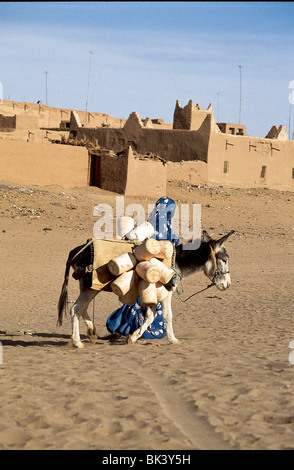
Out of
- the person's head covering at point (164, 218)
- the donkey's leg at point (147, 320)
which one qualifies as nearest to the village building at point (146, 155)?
the person's head covering at point (164, 218)

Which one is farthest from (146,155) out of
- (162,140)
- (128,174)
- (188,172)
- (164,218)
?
(164,218)

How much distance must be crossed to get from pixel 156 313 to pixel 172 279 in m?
0.62

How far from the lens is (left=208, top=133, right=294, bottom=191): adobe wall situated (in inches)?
1117

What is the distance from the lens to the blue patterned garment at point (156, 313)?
7.57 meters

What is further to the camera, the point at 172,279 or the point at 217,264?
the point at 217,264

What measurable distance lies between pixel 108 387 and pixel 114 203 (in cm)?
1648

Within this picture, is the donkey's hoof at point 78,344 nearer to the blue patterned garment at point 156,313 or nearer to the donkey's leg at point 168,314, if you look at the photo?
the blue patterned garment at point 156,313

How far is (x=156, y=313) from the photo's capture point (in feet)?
25.1

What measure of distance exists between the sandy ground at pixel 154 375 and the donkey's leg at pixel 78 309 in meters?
0.18

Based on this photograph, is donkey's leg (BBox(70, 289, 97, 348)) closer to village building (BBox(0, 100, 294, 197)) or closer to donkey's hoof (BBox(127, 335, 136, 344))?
donkey's hoof (BBox(127, 335, 136, 344))

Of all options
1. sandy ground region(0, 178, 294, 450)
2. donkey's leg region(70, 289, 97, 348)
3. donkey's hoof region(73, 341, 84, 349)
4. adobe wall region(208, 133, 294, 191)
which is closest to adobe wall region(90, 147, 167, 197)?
adobe wall region(208, 133, 294, 191)

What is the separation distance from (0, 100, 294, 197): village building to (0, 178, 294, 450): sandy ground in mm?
8015

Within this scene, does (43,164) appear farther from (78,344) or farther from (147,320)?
(147,320)
